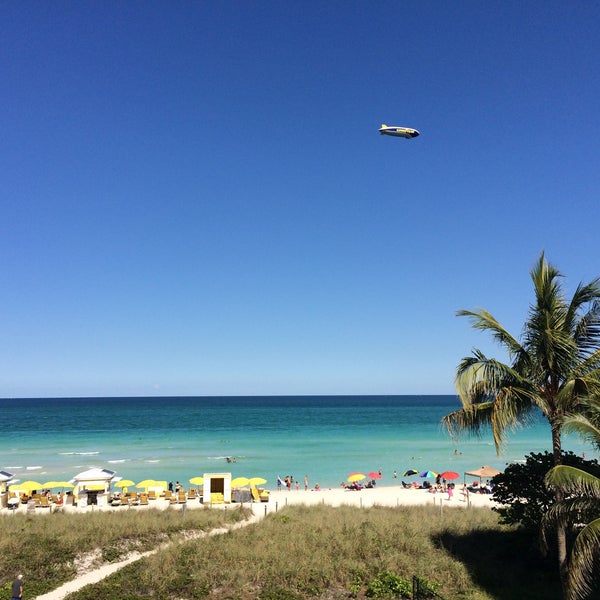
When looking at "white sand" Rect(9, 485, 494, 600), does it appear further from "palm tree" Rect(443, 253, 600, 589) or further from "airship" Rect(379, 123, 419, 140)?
"airship" Rect(379, 123, 419, 140)

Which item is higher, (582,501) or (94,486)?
(582,501)

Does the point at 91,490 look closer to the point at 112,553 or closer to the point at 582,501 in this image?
the point at 112,553

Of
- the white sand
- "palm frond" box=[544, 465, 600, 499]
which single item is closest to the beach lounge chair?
the white sand

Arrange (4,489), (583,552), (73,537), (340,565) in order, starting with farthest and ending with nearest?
1. (4,489)
2. (73,537)
3. (340,565)
4. (583,552)

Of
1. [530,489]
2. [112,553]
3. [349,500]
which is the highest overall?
[530,489]

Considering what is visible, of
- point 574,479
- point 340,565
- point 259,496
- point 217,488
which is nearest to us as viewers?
point 574,479

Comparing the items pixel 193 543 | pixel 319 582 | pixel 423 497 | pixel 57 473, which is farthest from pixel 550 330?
pixel 57 473

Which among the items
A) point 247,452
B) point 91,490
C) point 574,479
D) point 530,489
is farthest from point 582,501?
point 247,452

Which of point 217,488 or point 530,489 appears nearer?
point 530,489
